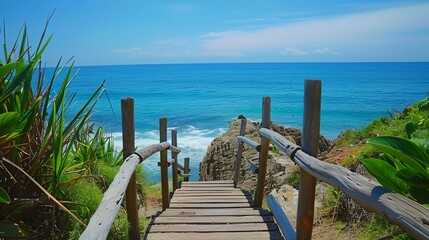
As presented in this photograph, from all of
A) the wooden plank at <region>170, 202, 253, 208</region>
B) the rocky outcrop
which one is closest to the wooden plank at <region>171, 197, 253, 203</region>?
the wooden plank at <region>170, 202, 253, 208</region>

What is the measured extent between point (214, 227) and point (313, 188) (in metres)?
1.23

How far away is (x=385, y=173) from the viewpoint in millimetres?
1760

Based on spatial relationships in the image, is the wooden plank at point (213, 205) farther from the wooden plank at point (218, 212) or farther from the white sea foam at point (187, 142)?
the white sea foam at point (187, 142)

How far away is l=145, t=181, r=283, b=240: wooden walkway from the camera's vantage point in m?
3.15

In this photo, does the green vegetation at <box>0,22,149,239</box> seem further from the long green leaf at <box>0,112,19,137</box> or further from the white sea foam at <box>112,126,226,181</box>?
the white sea foam at <box>112,126,226,181</box>

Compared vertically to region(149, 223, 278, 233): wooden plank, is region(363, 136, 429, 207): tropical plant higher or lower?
higher

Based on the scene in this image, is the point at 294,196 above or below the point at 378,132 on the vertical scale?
below

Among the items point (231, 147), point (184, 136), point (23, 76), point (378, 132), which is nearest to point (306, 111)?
point (23, 76)

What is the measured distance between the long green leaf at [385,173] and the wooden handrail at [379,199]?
0.37 ft

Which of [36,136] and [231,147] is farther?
[231,147]

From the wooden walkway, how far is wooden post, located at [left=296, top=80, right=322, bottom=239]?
0.70 metres

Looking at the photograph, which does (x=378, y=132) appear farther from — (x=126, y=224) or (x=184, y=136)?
(x=184, y=136)

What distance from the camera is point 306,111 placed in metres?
2.54

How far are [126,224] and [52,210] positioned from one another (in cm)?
61
